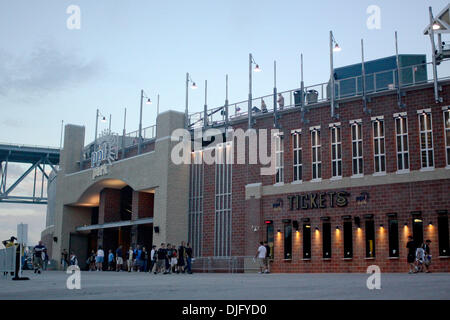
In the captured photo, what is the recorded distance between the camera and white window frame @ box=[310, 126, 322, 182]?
36000 mm

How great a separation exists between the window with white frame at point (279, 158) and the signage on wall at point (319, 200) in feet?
5.31

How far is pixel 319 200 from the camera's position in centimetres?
3541

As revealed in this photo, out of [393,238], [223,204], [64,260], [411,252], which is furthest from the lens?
[64,260]

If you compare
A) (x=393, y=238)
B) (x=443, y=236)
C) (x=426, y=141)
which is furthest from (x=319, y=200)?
(x=443, y=236)

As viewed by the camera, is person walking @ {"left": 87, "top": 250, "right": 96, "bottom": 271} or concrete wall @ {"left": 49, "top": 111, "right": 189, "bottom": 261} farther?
person walking @ {"left": 87, "top": 250, "right": 96, "bottom": 271}

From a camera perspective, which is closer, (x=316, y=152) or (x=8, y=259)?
(x=8, y=259)

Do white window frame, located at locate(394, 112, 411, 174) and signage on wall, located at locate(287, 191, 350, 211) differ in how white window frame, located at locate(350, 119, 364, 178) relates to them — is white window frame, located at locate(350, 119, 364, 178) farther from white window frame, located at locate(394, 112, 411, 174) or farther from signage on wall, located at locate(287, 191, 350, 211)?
white window frame, located at locate(394, 112, 411, 174)

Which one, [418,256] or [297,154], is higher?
[297,154]

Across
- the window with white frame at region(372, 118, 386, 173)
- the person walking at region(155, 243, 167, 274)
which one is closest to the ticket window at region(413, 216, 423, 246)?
the window with white frame at region(372, 118, 386, 173)

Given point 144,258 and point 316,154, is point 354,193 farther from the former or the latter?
point 144,258

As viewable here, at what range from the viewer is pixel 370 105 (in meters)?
34.3

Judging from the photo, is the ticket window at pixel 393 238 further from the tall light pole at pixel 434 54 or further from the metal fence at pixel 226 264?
the metal fence at pixel 226 264

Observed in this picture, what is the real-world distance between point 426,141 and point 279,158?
974 centimetres
